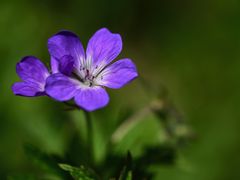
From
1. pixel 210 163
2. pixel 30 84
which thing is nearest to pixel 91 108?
pixel 30 84

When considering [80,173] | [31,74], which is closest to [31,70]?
[31,74]

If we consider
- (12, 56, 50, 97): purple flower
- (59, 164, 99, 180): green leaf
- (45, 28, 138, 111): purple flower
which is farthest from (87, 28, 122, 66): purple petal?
(59, 164, 99, 180): green leaf

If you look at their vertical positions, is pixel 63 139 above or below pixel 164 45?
below

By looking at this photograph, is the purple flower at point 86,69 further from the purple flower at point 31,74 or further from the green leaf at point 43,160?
the green leaf at point 43,160

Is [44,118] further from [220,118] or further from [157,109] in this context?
[220,118]

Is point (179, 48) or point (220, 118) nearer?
point (220, 118)

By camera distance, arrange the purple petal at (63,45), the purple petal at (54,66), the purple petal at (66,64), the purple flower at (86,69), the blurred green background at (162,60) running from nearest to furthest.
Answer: the purple flower at (86,69) → the purple petal at (66,64) → the purple petal at (63,45) → the purple petal at (54,66) → the blurred green background at (162,60)

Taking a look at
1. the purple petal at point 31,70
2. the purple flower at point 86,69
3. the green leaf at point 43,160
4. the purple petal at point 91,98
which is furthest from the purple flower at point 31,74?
the green leaf at point 43,160

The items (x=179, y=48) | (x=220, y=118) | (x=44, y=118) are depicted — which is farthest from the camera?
(x=179, y=48)

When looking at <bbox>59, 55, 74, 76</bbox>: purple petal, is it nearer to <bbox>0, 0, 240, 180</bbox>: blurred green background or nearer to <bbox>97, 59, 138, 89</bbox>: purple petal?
<bbox>97, 59, 138, 89</bbox>: purple petal

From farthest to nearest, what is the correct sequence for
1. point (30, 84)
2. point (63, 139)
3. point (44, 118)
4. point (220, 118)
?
point (220, 118), point (44, 118), point (63, 139), point (30, 84)
